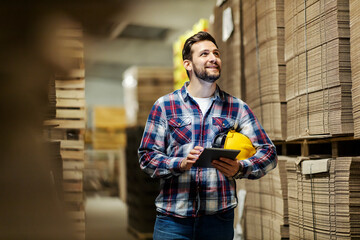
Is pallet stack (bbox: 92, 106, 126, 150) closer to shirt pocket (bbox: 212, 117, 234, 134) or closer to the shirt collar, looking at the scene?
the shirt collar

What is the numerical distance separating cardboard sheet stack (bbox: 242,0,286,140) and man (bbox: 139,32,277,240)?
1.05 metres

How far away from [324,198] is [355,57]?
3.02ft

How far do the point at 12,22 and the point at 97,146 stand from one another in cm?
1414

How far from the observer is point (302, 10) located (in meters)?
3.15

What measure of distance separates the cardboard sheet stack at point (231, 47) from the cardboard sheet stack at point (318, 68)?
2.22 feet

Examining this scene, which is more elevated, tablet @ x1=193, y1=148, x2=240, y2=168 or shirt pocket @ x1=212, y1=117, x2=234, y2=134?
shirt pocket @ x1=212, y1=117, x2=234, y2=134

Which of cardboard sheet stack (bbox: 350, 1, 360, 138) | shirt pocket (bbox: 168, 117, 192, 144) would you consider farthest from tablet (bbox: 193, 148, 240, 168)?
cardboard sheet stack (bbox: 350, 1, 360, 138)

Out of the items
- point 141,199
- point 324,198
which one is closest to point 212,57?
point 324,198

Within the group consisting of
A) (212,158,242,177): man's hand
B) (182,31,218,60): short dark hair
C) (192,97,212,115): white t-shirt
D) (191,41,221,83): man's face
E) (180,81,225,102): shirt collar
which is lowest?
(212,158,242,177): man's hand

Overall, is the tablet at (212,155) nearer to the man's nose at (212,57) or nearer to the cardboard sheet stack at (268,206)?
the man's nose at (212,57)

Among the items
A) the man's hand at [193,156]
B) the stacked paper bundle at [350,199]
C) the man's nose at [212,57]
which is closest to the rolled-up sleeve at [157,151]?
the man's hand at [193,156]

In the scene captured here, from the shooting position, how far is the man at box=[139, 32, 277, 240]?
2.34m

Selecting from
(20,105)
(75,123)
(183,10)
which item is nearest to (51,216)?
(20,105)

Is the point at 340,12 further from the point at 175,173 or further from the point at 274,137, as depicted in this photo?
the point at 175,173
